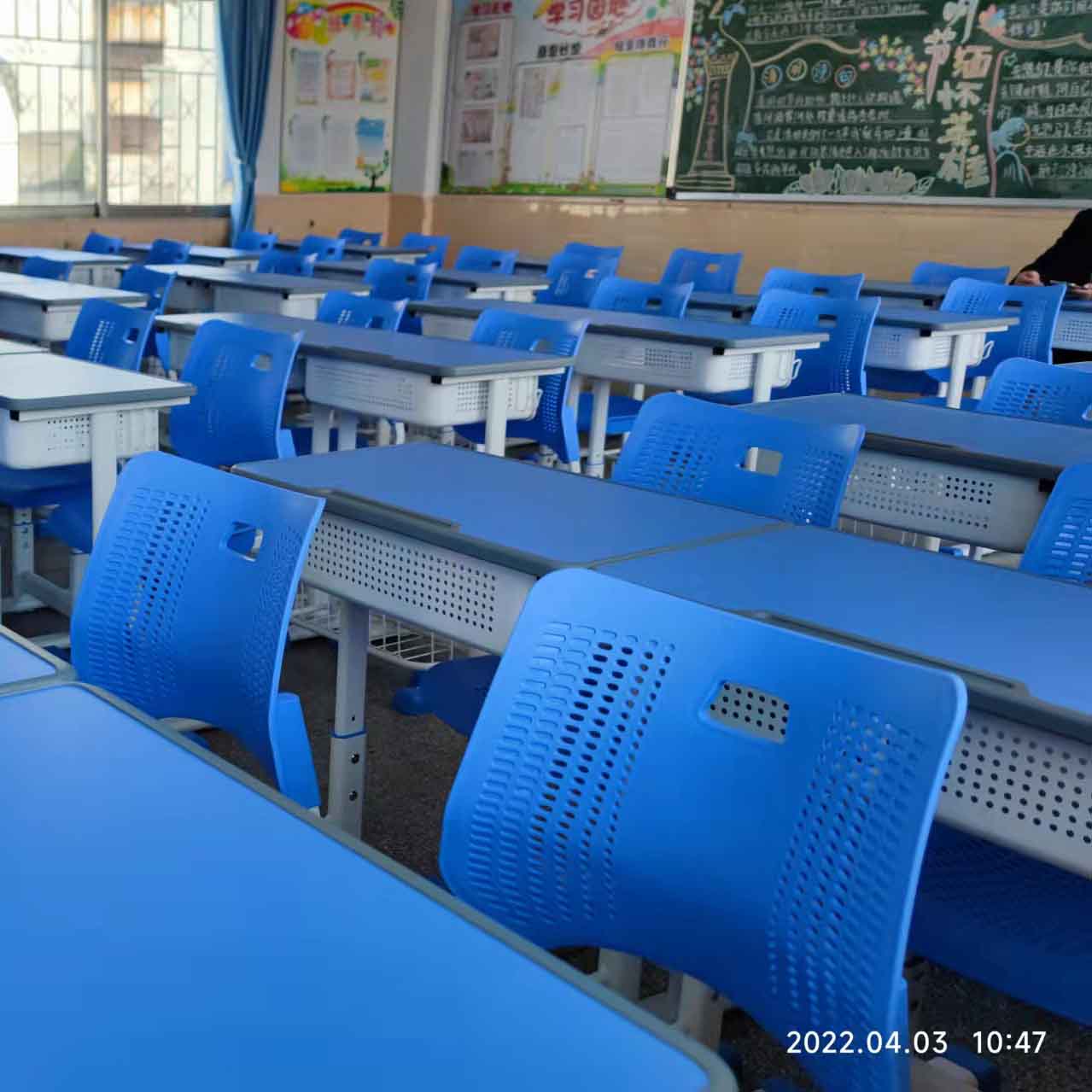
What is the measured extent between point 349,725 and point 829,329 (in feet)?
10.3

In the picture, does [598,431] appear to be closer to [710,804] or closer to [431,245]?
[710,804]

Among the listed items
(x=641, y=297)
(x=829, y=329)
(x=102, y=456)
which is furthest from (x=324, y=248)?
(x=102, y=456)

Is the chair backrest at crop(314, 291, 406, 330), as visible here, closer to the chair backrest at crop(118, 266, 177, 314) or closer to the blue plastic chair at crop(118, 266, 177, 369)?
the blue plastic chair at crop(118, 266, 177, 369)

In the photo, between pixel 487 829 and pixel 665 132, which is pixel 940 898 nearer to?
pixel 487 829

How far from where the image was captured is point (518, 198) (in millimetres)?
9977

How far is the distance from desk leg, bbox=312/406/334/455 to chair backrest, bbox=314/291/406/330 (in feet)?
1.65

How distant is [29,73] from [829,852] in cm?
873

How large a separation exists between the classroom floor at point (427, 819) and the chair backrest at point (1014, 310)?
3.21m

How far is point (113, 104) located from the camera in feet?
29.3

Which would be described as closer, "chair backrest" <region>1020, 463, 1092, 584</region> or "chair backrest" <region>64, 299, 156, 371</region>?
"chair backrest" <region>1020, 463, 1092, 584</region>

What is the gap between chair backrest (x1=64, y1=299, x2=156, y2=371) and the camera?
359 cm

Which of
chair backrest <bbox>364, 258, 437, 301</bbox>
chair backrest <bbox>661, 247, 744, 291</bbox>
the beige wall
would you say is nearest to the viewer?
chair backrest <bbox>364, 258, 437, 301</bbox>

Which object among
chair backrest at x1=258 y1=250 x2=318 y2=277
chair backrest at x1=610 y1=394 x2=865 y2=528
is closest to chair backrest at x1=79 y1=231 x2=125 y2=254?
chair backrest at x1=258 y1=250 x2=318 y2=277

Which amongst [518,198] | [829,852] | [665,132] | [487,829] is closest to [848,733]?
[829,852]
